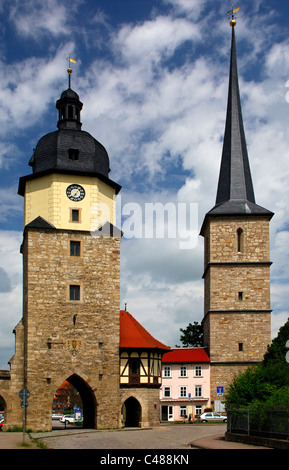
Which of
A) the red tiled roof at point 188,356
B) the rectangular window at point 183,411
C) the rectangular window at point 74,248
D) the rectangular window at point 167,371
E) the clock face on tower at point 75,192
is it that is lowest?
the rectangular window at point 183,411

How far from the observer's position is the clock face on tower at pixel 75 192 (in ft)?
108

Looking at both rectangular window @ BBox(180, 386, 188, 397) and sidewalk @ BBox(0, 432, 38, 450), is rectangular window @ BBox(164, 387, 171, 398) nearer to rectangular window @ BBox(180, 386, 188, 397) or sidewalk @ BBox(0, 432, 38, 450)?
rectangular window @ BBox(180, 386, 188, 397)

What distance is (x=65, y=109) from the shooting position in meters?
35.8

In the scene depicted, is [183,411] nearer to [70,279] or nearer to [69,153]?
[70,279]

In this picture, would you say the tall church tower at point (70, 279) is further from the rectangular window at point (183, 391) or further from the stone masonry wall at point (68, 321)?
the rectangular window at point (183, 391)

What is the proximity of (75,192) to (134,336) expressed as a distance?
8559 mm

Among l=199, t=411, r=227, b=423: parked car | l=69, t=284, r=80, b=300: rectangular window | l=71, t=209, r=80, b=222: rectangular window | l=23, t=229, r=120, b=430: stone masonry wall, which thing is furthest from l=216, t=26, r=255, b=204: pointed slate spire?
l=69, t=284, r=80, b=300: rectangular window

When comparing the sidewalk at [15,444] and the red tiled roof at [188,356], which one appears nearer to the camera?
the sidewalk at [15,444]

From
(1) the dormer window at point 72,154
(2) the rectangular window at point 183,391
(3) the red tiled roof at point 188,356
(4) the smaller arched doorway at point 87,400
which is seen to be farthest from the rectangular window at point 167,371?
(1) the dormer window at point 72,154

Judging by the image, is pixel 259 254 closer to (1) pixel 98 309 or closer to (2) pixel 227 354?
(2) pixel 227 354

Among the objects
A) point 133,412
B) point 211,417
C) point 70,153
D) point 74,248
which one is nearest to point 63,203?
point 74,248

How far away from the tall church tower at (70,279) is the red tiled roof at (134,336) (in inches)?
62.0

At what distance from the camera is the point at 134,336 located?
3400cm
